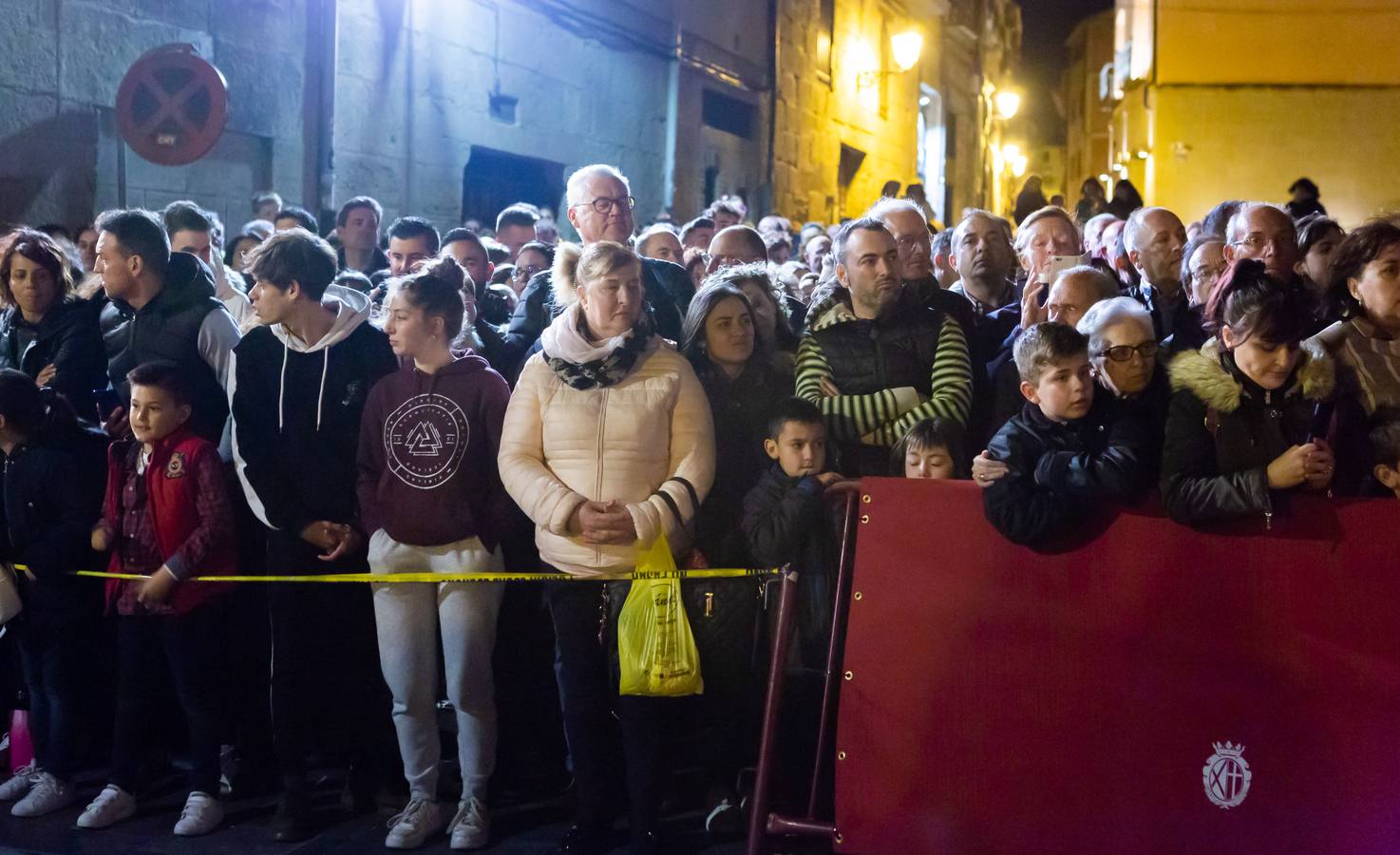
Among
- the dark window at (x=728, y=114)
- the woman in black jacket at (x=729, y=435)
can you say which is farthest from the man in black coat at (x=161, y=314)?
the dark window at (x=728, y=114)

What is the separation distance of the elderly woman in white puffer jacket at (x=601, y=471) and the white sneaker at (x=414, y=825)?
0.54m

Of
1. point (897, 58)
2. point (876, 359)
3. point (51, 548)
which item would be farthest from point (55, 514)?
point (897, 58)

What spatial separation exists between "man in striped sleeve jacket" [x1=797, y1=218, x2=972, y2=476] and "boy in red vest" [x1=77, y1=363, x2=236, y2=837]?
92.0 inches

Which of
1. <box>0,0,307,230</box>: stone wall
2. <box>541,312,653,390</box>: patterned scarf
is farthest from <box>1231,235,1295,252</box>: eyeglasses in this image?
<box>0,0,307,230</box>: stone wall

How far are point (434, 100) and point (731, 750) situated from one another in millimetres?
8128

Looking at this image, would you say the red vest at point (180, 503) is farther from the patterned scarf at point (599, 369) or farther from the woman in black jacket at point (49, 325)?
the patterned scarf at point (599, 369)

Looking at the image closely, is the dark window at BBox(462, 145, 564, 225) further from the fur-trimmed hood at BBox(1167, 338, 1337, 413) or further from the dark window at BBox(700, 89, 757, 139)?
the fur-trimmed hood at BBox(1167, 338, 1337, 413)

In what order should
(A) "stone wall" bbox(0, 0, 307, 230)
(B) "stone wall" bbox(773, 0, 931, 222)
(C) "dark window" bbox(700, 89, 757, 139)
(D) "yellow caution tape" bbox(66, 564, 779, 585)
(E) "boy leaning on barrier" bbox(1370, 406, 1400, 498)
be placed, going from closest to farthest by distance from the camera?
1. (E) "boy leaning on barrier" bbox(1370, 406, 1400, 498)
2. (D) "yellow caution tape" bbox(66, 564, 779, 585)
3. (A) "stone wall" bbox(0, 0, 307, 230)
4. (C) "dark window" bbox(700, 89, 757, 139)
5. (B) "stone wall" bbox(773, 0, 931, 222)

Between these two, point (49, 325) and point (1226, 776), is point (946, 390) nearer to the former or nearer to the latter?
point (1226, 776)

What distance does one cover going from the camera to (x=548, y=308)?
5746mm

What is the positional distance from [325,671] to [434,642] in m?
0.54

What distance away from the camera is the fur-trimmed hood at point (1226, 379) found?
3.87m

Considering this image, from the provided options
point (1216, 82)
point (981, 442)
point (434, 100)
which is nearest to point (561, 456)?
point (981, 442)

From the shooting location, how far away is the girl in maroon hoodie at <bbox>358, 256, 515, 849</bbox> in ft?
15.3
